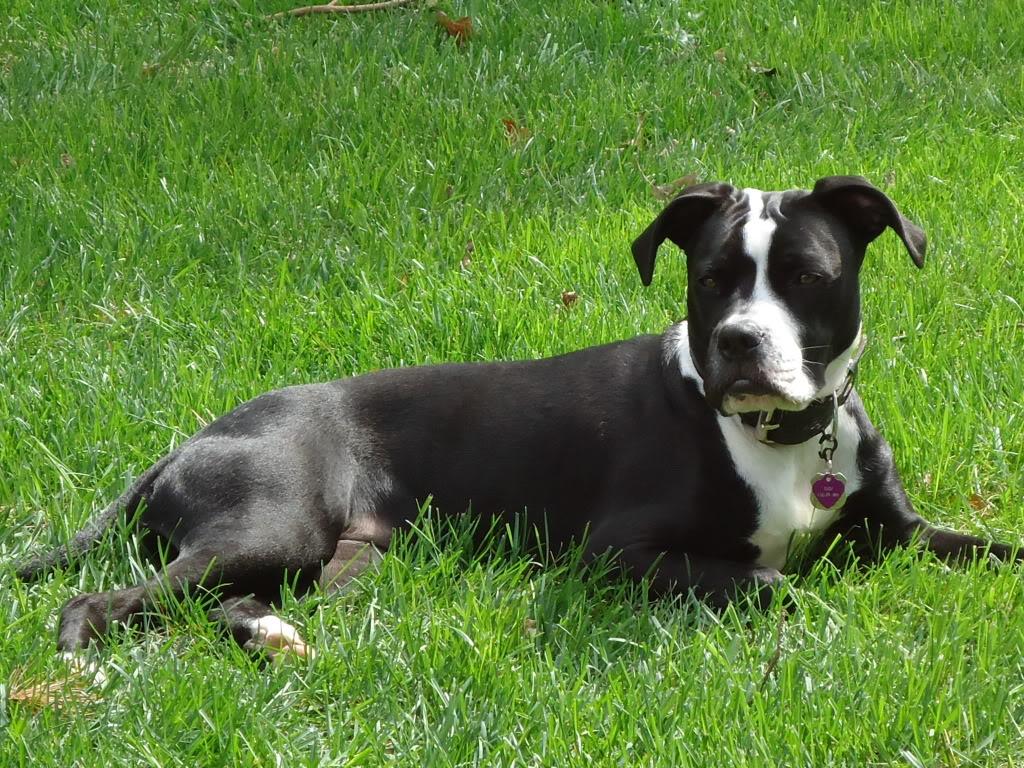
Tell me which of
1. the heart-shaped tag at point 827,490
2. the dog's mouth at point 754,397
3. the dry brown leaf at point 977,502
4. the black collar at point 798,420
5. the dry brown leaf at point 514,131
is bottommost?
the dry brown leaf at point 977,502

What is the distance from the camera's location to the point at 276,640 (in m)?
3.53

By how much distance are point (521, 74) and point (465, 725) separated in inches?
189

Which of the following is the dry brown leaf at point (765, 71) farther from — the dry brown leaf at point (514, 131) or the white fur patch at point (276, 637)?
the white fur patch at point (276, 637)

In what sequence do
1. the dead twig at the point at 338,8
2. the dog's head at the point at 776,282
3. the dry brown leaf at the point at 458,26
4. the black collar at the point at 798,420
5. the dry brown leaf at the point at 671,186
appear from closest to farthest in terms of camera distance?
the dog's head at the point at 776,282 → the black collar at the point at 798,420 → the dry brown leaf at the point at 671,186 → the dry brown leaf at the point at 458,26 → the dead twig at the point at 338,8

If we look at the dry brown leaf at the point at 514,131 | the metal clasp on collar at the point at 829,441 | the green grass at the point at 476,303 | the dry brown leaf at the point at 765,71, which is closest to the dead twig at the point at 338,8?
the green grass at the point at 476,303

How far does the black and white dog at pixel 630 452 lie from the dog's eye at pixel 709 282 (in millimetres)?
13

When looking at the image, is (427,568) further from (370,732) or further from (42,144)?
(42,144)

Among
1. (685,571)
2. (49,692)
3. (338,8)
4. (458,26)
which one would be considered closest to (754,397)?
(685,571)

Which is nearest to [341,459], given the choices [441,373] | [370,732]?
[441,373]

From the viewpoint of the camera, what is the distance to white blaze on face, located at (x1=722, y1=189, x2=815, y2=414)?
353 centimetres

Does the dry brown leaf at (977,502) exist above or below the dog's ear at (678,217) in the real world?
below

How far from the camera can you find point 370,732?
3.10 metres

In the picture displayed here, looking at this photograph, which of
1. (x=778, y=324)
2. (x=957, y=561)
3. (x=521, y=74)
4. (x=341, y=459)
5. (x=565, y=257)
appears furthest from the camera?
(x=521, y=74)

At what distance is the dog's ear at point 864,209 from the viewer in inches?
147
